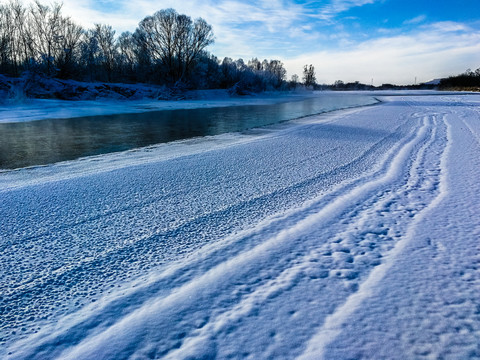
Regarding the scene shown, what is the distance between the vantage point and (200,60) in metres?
51.1

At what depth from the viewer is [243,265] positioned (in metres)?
2.49

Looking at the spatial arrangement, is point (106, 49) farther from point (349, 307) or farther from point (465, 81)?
point (465, 81)

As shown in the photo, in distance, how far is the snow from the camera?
176 cm

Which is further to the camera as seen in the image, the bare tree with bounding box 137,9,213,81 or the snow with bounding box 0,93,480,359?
the bare tree with bounding box 137,9,213,81

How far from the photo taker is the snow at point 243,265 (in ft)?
5.76

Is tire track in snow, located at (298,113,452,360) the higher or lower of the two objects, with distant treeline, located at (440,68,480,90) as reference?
lower

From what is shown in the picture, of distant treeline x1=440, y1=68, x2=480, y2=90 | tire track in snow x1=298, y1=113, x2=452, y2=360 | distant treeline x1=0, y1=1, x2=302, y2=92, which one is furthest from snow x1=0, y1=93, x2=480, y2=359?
distant treeline x1=440, y1=68, x2=480, y2=90

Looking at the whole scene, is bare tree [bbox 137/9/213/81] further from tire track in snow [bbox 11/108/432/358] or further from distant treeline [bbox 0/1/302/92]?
tire track in snow [bbox 11/108/432/358]

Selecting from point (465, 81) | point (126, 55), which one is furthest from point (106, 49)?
point (465, 81)

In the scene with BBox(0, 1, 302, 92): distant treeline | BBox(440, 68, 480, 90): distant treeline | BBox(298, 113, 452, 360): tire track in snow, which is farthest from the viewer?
BBox(440, 68, 480, 90): distant treeline

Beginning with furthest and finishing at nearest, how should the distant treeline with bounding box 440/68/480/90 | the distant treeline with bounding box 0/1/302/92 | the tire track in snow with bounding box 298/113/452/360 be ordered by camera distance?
the distant treeline with bounding box 440/68/480/90 < the distant treeline with bounding box 0/1/302/92 < the tire track in snow with bounding box 298/113/452/360

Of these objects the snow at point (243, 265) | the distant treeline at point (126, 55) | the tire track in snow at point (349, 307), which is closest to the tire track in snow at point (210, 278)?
the snow at point (243, 265)

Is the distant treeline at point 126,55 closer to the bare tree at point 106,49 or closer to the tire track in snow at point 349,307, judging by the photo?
Result: the bare tree at point 106,49

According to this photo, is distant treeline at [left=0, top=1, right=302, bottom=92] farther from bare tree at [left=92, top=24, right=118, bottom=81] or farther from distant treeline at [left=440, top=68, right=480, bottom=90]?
distant treeline at [left=440, top=68, right=480, bottom=90]
